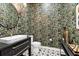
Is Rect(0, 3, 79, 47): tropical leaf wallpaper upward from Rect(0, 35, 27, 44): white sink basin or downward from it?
upward

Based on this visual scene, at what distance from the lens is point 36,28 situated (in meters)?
2.83

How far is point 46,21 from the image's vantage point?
9.27 ft

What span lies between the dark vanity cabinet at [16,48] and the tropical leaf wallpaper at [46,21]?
0.60 ft

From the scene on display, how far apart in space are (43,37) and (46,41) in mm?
98

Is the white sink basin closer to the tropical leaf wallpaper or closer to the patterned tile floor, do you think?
the tropical leaf wallpaper

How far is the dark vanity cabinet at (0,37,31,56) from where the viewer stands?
2.30m

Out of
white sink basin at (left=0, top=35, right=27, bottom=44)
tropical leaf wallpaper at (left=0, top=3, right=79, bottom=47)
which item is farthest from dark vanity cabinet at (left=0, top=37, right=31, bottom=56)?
tropical leaf wallpaper at (left=0, top=3, right=79, bottom=47)

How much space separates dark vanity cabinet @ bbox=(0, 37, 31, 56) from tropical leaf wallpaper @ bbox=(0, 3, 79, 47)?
18 cm

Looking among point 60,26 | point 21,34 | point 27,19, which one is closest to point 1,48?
point 21,34

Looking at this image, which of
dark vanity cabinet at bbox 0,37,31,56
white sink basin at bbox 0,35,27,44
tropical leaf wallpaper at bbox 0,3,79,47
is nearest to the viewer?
dark vanity cabinet at bbox 0,37,31,56

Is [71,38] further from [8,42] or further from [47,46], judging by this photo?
[8,42]

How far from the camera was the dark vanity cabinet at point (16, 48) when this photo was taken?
2.30 meters

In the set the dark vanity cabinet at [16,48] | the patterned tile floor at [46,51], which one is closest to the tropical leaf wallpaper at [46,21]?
the patterned tile floor at [46,51]

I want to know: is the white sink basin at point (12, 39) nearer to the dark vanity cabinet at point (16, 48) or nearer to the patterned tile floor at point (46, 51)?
the dark vanity cabinet at point (16, 48)
